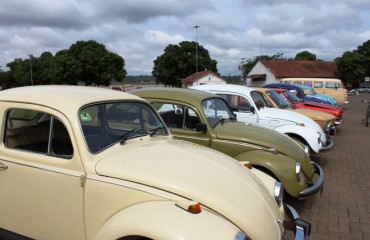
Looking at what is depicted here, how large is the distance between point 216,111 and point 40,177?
370cm

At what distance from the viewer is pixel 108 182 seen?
2.79 m

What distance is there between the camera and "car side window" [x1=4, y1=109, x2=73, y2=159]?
3.17 m

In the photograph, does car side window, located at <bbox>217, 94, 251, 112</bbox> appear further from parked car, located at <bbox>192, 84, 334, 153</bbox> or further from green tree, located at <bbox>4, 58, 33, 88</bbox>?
green tree, located at <bbox>4, 58, 33, 88</bbox>

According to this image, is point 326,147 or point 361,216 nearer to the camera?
point 361,216

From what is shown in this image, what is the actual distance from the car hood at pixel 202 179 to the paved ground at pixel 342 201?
5.79ft

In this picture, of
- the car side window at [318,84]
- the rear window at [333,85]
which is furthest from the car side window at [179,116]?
the car side window at [318,84]

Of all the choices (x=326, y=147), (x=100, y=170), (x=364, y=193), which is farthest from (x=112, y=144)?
(x=326, y=147)

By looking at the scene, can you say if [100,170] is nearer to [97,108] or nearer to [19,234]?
[97,108]

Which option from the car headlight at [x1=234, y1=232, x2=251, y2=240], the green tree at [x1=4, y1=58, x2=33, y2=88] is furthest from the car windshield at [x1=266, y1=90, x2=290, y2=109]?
the green tree at [x1=4, y1=58, x2=33, y2=88]

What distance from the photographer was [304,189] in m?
4.75

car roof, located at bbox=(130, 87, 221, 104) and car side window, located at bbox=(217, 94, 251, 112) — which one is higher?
car roof, located at bbox=(130, 87, 221, 104)

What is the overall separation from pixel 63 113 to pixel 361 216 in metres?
4.34

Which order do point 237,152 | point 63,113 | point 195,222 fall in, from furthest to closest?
point 237,152, point 63,113, point 195,222

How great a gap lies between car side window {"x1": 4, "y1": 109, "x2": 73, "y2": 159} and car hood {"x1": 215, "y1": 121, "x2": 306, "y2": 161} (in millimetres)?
2784
